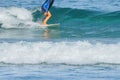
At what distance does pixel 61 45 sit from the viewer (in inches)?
545

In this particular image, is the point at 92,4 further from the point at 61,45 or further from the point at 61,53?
the point at 61,53

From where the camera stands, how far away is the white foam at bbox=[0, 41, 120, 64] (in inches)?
493

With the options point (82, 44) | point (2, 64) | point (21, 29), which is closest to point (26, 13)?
point (21, 29)

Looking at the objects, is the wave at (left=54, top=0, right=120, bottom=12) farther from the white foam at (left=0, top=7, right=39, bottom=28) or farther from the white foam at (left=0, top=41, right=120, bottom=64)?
the white foam at (left=0, top=41, right=120, bottom=64)

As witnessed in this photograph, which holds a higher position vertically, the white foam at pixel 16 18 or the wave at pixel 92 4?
the wave at pixel 92 4

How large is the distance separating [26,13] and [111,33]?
18.4 feet

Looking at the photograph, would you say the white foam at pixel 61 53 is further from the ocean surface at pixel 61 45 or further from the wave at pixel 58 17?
the wave at pixel 58 17

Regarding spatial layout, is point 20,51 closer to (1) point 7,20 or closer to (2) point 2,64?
Answer: (2) point 2,64

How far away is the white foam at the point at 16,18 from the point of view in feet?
71.1

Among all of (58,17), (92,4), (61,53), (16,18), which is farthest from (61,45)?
(92,4)

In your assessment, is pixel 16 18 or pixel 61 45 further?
pixel 16 18

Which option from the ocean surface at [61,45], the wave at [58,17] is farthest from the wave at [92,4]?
the wave at [58,17]

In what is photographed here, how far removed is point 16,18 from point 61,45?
9065 millimetres

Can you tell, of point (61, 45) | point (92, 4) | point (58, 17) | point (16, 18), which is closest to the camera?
point (61, 45)
